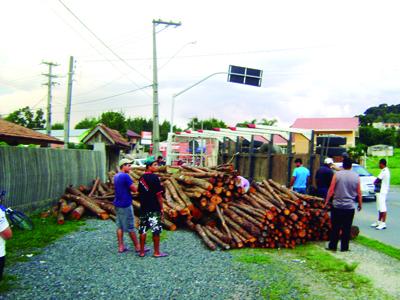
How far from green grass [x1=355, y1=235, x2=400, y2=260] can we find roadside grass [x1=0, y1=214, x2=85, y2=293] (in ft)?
22.9

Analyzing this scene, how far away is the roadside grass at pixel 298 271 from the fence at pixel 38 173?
20.8ft

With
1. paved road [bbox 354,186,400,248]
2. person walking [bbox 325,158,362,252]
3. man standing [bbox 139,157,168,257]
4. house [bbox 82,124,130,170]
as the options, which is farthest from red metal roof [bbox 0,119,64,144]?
paved road [bbox 354,186,400,248]

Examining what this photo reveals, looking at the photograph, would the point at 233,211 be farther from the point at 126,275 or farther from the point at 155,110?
the point at 155,110

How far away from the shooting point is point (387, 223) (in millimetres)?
12945

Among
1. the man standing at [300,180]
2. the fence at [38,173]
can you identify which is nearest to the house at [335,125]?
the fence at [38,173]

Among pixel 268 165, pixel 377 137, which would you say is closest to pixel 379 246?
pixel 268 165

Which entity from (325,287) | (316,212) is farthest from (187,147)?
(325,287)

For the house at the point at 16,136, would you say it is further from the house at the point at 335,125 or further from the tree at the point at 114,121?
the tree at the point at 114,121

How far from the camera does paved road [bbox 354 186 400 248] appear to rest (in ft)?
35.0

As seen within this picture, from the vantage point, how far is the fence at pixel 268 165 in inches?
550

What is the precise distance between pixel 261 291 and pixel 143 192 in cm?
286

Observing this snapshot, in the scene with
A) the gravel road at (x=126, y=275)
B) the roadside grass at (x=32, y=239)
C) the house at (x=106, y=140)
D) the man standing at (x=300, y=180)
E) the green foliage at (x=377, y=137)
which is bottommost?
the roadside grass at (x=32, y=239)

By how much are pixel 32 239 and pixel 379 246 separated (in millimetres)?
7619

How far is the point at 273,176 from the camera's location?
50.3ft
